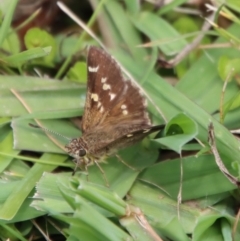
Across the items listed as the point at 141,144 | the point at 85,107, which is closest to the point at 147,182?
the point at 141,144

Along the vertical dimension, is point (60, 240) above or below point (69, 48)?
below

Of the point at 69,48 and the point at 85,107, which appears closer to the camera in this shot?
the point at 85,107

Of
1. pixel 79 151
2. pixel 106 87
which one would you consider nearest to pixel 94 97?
pixel 106 87

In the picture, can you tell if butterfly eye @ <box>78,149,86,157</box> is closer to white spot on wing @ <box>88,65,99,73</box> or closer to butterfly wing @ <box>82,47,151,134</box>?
butterfly wing @ <box>82,47,151,134</box>

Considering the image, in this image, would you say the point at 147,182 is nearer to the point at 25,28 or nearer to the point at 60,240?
the point at 60,240

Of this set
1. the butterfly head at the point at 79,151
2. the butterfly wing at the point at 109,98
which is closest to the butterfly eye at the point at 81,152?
the butterfly head at the point at 79,151

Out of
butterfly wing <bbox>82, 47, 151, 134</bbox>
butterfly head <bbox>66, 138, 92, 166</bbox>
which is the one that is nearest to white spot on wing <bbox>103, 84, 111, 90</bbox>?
butterfly wing <bbox>82, 47, 151, 134</bbox>

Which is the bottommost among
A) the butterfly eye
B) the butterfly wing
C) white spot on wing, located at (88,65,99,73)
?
the butterfly eye

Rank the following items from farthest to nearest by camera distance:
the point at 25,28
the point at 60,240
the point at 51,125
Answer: the point at 25,28 → the point at 51,125 → the point at 60,240
